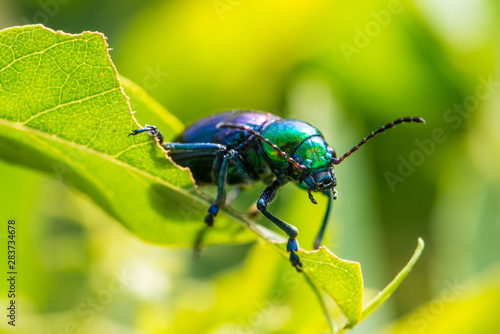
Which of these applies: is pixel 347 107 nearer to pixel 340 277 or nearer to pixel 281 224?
pixel 281 224

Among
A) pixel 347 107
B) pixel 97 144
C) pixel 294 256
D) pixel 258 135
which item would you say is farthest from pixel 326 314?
pixel 347 107

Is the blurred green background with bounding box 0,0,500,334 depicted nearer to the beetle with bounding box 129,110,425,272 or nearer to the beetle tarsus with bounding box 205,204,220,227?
the beetle with bounding box 129,110,425,272

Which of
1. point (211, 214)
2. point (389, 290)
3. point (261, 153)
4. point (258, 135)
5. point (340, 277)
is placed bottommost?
point (211, 214)

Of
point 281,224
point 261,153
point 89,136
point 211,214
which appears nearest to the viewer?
point 89,136

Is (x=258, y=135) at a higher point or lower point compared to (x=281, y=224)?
higher

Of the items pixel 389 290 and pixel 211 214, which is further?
pixel 211 214

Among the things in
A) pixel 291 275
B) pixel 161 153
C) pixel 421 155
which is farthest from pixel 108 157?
pixel 421 155

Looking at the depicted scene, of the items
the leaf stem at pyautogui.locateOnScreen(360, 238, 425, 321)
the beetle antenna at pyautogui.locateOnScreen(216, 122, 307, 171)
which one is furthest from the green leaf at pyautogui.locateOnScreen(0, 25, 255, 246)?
the leaf stem at pyautogui.locateOnScreen(360, 238, 425, 321)
